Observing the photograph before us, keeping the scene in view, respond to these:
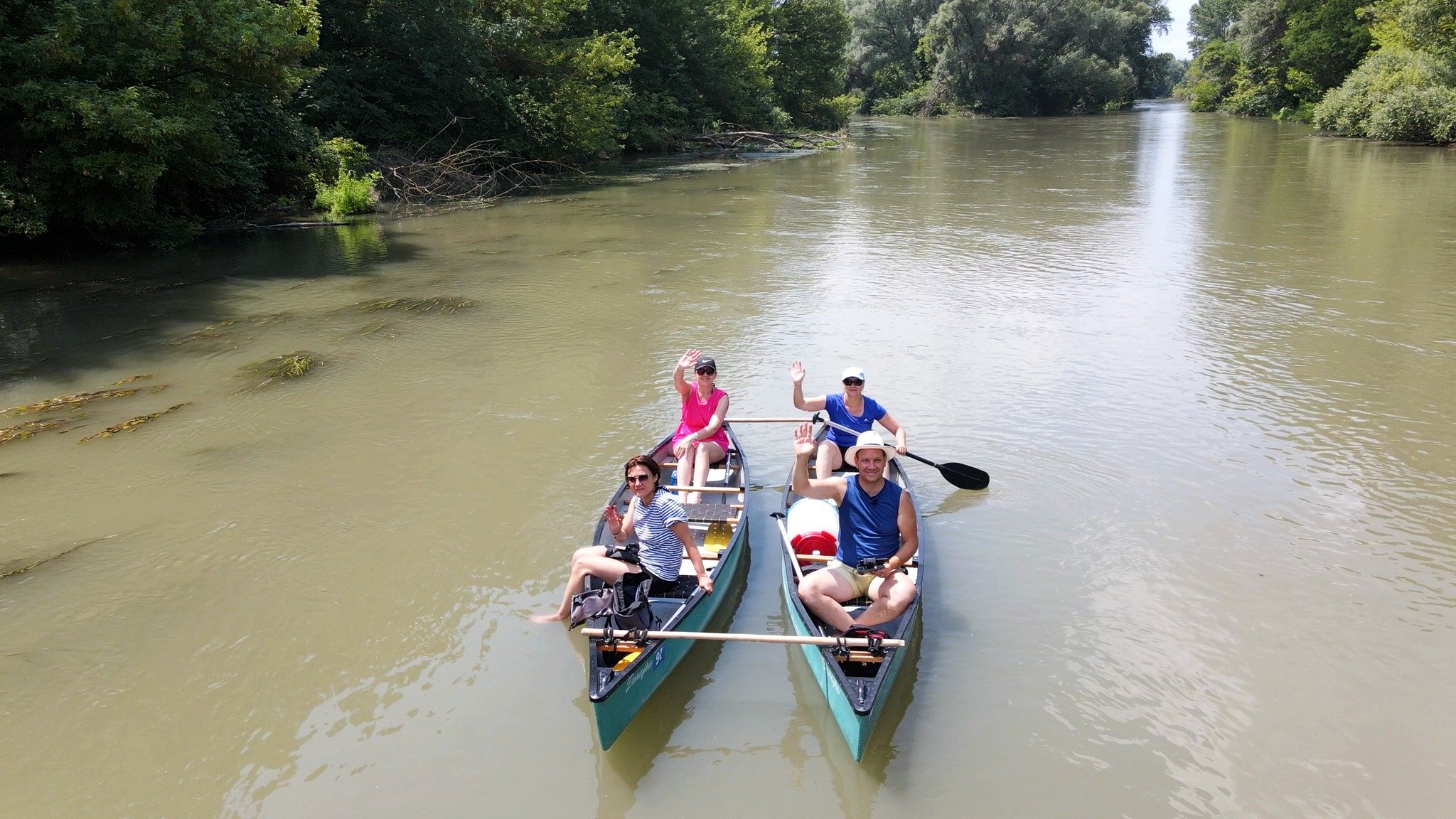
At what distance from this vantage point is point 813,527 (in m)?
6.42

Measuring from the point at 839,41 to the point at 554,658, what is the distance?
47.8 m

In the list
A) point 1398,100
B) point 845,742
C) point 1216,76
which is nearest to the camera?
point 845,742

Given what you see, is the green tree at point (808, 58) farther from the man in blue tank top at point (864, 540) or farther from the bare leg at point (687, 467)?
the man in blue tank top at point (864, 540)

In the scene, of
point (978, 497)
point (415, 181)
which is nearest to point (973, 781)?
point (978, 497)

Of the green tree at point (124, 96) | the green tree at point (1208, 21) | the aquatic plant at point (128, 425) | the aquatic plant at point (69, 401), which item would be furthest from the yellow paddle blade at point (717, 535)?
the green tree at point (1208, 21)

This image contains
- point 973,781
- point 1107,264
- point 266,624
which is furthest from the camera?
point 1107,264

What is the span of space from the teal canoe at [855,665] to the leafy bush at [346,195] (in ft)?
62.0

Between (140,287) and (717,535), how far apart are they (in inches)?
508

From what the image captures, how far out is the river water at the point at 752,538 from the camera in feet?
15.6

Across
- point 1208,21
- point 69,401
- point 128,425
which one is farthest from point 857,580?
point 1208,21

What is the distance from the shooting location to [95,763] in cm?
485

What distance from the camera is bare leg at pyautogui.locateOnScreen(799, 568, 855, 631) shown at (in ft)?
17.0

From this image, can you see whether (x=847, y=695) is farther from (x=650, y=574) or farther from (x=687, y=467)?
(x=687, y=467)

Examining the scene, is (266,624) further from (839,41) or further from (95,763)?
(839,41)
